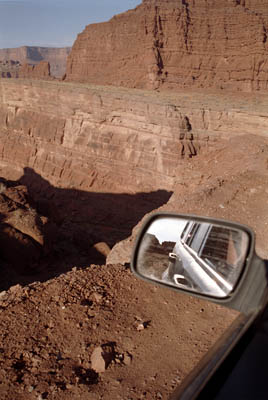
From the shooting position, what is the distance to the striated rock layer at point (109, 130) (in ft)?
54.3

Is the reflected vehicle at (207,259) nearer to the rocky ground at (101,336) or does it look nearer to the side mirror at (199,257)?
the side mirror at (199,257)

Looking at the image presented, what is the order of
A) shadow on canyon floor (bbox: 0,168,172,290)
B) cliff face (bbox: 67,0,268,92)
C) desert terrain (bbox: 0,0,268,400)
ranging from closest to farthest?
desert terrain (bbox: 0,0,268,400) < shadow on canyon floor (bbox: 0,168,172,290) < cliff face (bbox: 67,0,268,92)

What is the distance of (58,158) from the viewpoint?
23.4 meters

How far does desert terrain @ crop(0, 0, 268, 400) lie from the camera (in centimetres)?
311

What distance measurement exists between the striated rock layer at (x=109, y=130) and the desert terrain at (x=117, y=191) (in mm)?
Result: 82

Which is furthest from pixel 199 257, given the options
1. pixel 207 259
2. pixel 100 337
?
pixel 100 337

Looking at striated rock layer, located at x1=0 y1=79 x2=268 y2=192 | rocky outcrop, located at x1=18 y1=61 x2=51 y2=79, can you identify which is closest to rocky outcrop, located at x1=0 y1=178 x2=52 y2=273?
striated rock layer, located at x1=0 y1=79 x2=268 y2=192

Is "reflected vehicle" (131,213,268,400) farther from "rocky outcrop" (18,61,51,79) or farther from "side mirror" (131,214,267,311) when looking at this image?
"rocky outcrop" (18,61,51,79)

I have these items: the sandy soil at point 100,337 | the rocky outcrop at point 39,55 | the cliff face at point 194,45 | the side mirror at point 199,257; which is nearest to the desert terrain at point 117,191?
the sandy soil at point 100,337

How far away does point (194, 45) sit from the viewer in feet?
105

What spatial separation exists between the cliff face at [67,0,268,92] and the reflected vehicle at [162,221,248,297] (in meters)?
30.0

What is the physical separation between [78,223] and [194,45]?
23.7 m

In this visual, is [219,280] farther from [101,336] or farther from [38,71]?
[38,71]

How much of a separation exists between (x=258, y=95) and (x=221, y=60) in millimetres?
7328
